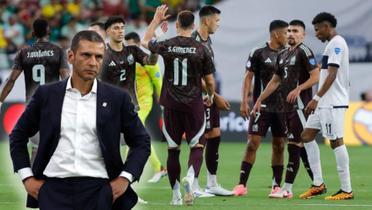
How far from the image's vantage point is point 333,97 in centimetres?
1291

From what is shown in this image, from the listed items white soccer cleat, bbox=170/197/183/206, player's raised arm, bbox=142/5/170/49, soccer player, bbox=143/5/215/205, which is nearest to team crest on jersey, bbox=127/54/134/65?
soccer player, bbox=143/5/215/205

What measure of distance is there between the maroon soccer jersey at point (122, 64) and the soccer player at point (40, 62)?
0.63 meters

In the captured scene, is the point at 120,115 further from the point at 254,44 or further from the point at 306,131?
the point at 254,44

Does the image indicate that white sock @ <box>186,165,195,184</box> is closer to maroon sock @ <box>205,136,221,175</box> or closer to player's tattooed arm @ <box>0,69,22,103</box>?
maroon sock @ <box>205,136,221,175</box>

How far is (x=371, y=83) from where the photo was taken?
88.5ft

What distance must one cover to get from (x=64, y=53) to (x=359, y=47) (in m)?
15.0

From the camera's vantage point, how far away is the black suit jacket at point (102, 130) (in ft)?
21.9

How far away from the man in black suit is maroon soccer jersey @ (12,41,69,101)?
21.6ft

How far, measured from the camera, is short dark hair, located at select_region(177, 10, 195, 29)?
1201 centimetres

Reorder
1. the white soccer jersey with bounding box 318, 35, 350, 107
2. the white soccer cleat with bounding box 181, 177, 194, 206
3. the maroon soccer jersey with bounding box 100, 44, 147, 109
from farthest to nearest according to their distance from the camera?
the maroon soccer jersey with bounding box 100, 44, 147, 109 → the white soccer jersey with bounding box 318, 35, 350, 107 → the white soccer cleat with bounding box 181, 177, 194, 206

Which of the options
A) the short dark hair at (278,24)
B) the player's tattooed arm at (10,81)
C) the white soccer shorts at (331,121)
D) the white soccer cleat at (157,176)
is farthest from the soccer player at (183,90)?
the white soccer cleat at (157,176)

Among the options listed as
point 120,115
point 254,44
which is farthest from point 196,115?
point 254,44

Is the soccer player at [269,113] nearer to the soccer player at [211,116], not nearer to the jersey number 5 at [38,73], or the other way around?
the soccer player at [211,116]

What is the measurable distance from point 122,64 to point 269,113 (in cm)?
212
